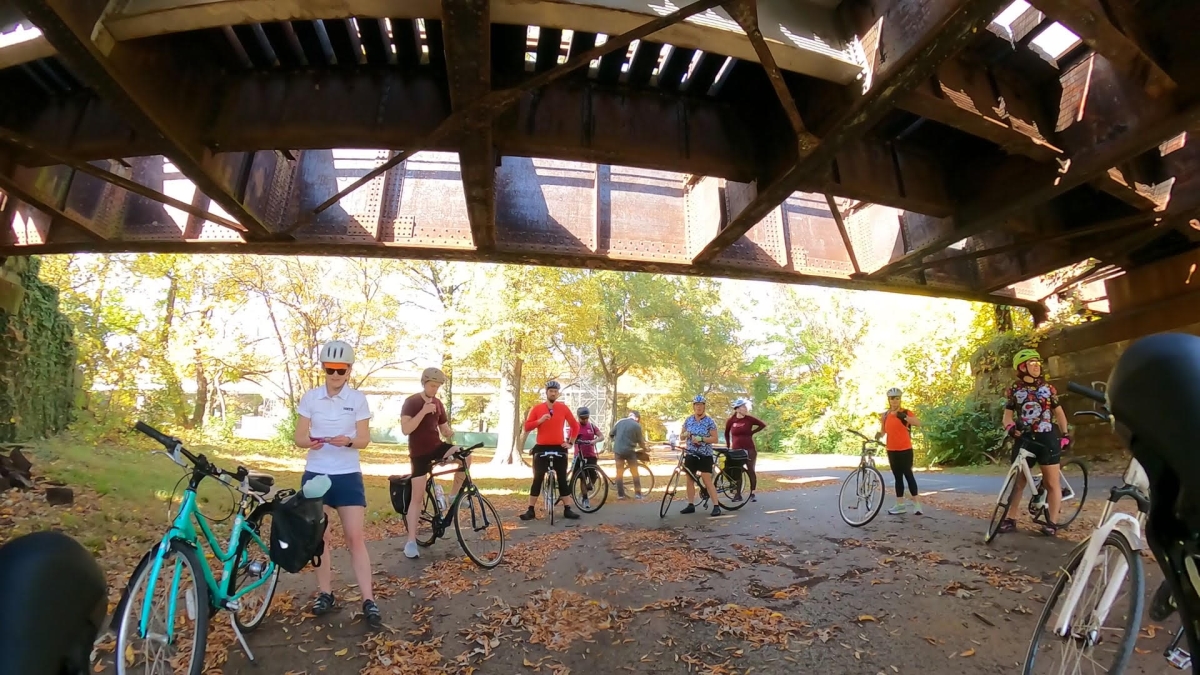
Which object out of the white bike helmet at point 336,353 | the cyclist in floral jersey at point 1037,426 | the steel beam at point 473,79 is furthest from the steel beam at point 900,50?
the white bike helmet at point 336,353

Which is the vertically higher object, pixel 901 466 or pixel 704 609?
pixel 901 466

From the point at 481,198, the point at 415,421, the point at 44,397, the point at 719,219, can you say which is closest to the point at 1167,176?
the point at 719,219

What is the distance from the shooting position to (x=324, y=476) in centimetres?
421

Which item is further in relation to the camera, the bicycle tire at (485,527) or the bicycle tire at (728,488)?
the bicycle tire at (728,488)

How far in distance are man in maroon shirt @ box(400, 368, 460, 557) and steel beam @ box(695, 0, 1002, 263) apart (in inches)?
171

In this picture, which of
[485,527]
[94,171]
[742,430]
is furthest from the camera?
[742,430]

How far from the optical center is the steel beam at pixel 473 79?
139 inches

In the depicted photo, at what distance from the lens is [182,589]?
3709 mm

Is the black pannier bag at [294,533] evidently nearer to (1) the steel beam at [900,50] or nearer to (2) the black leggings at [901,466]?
(1) the steel beam at [900,50]

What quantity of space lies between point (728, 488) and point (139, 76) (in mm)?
9280

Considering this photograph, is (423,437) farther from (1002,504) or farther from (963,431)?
(963,431)

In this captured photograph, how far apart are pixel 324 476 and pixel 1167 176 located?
9.37 metres

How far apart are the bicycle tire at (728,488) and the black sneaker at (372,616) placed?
20.9 feet

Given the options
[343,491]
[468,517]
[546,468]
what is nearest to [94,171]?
[343,491]
